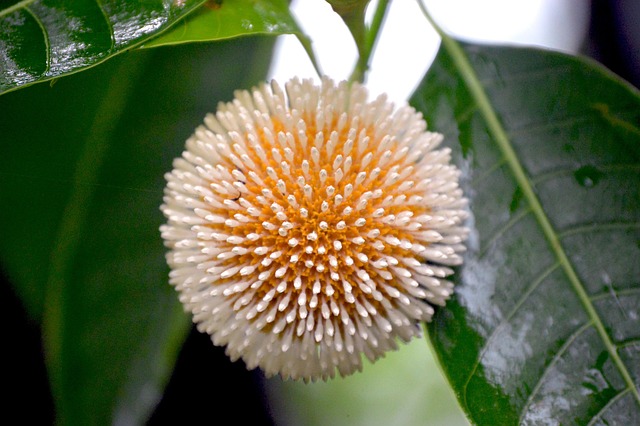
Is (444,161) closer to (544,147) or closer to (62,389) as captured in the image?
(544,147)

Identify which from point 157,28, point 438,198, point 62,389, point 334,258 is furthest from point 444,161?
point 62,389

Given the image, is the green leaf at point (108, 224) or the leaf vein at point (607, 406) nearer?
the leaf vein at point (607, 406)

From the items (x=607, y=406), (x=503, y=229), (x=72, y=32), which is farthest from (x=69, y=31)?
(x=607, y=406)

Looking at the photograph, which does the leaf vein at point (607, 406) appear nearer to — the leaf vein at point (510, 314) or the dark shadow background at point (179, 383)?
the leaf vein at point (510, 314)

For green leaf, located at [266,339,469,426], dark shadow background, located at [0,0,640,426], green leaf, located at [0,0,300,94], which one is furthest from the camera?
green leaf, located at [266,339,469,426]

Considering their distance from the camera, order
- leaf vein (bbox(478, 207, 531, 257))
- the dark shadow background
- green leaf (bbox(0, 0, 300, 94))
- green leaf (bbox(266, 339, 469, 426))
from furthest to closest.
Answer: green leaf (bbox(266, 339, 469, 426))
the dark shadow background
leaf vein (bbox(478, 207, 531, 257))
green leaf (bbox(0, 0, 300, 94))

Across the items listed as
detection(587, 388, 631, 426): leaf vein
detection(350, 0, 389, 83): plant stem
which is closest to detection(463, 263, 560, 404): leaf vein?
detection(587, 388, 631, 426): leaf vein

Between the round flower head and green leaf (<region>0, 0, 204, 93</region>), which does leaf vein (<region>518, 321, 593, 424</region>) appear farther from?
green leaf (<region>0, 0, 204, 93</region>)

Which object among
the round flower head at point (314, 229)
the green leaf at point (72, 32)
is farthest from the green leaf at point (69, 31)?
the round flower head at point (314, 229)
